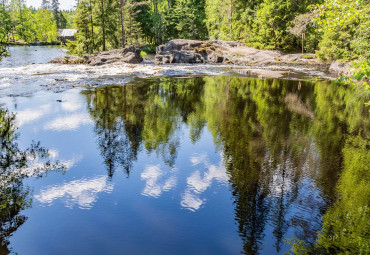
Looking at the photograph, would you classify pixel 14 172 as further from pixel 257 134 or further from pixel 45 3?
pixel 45 3

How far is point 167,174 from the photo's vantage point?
8.53m

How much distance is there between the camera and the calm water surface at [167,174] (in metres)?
5.83

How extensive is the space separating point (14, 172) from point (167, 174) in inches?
171

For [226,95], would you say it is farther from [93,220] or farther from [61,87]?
[93,220]

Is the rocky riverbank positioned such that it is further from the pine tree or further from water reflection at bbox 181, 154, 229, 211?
the pine tree

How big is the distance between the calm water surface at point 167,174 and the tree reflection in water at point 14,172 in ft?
A: 0.11

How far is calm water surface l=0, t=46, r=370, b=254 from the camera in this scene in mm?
5828

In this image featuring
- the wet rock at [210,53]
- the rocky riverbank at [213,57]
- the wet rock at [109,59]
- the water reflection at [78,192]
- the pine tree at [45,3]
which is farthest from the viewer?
the pine tree at [45,3]

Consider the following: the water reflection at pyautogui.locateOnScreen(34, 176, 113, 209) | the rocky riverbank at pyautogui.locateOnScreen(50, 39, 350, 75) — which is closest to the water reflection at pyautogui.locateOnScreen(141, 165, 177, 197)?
the water reflection at pyautogui.locateOnScreen(34, 176, 113, 209)

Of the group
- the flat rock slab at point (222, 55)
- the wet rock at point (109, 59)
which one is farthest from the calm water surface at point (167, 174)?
the flat rock slab at point (222, 55)

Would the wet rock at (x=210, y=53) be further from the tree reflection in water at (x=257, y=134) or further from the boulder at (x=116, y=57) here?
the tree reflection in water at (x=257, y=134)

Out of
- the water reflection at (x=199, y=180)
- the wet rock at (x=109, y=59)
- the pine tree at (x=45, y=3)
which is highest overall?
the pine tree at (x=45, y=3)

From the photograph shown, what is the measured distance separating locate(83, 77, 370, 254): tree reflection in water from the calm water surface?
0.05 metres

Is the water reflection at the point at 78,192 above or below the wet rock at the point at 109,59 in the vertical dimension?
below
